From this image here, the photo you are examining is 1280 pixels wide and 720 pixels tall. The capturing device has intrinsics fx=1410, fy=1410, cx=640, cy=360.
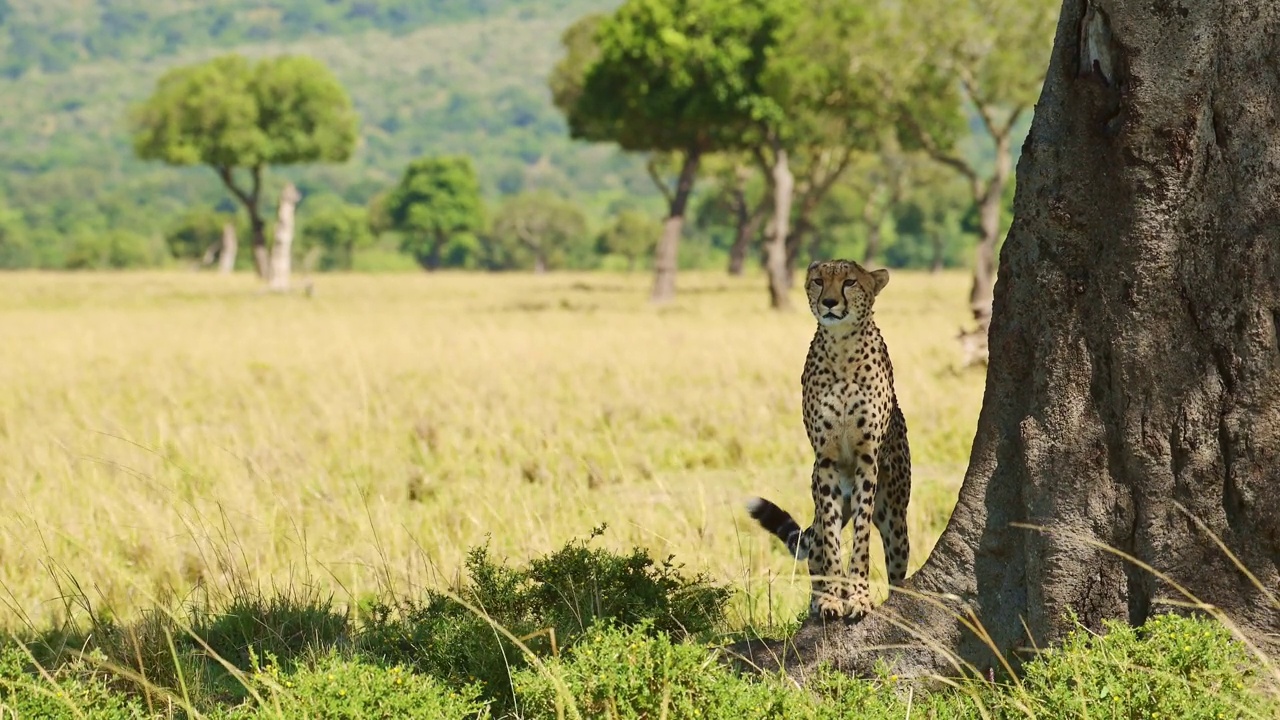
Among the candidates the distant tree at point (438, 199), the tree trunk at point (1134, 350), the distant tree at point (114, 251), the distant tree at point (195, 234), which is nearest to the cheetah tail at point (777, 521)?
the tree trunk at point (1134, 350)

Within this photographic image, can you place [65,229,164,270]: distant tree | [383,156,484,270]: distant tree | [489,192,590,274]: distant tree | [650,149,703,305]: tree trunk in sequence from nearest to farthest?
[650,149,703,305]: tree trunk < [383,156,484,270]: distant tree < [65,229,164,270]: distant tree < [489,192,590,274]: distant tree

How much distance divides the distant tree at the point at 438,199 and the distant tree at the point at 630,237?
36.8ft

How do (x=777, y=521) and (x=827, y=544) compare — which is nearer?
(x=827, y=544)

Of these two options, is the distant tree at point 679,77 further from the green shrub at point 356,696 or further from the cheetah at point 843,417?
the green shrub at point 356,696

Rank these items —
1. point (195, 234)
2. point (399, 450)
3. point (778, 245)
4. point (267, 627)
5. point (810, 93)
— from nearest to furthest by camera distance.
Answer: point (267, 627), point (399, 450), point (810, 93), point (778, 245), point (195, 234)

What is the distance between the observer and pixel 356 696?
12.7 ft

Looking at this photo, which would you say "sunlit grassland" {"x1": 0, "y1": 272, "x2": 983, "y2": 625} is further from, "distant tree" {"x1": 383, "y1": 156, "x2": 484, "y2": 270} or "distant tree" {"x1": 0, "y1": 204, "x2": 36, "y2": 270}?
"distant tree" {"x1": 0, "y1": 204, "x2": 36, "y2": 270}

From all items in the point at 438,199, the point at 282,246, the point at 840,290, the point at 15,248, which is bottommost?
the point at 15,248

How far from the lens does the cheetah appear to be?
429 cm

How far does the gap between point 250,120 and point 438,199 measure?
226 ft

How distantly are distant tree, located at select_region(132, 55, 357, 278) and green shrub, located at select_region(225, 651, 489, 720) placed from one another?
4623cm

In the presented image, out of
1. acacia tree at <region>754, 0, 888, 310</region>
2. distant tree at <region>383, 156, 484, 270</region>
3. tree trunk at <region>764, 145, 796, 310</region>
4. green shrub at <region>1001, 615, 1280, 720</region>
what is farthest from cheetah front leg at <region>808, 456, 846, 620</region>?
distant tree at <region>383, 156, 484, 270</region>

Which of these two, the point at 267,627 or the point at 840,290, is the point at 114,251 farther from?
the point at 840,290

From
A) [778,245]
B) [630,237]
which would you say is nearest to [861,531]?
[778,245]
